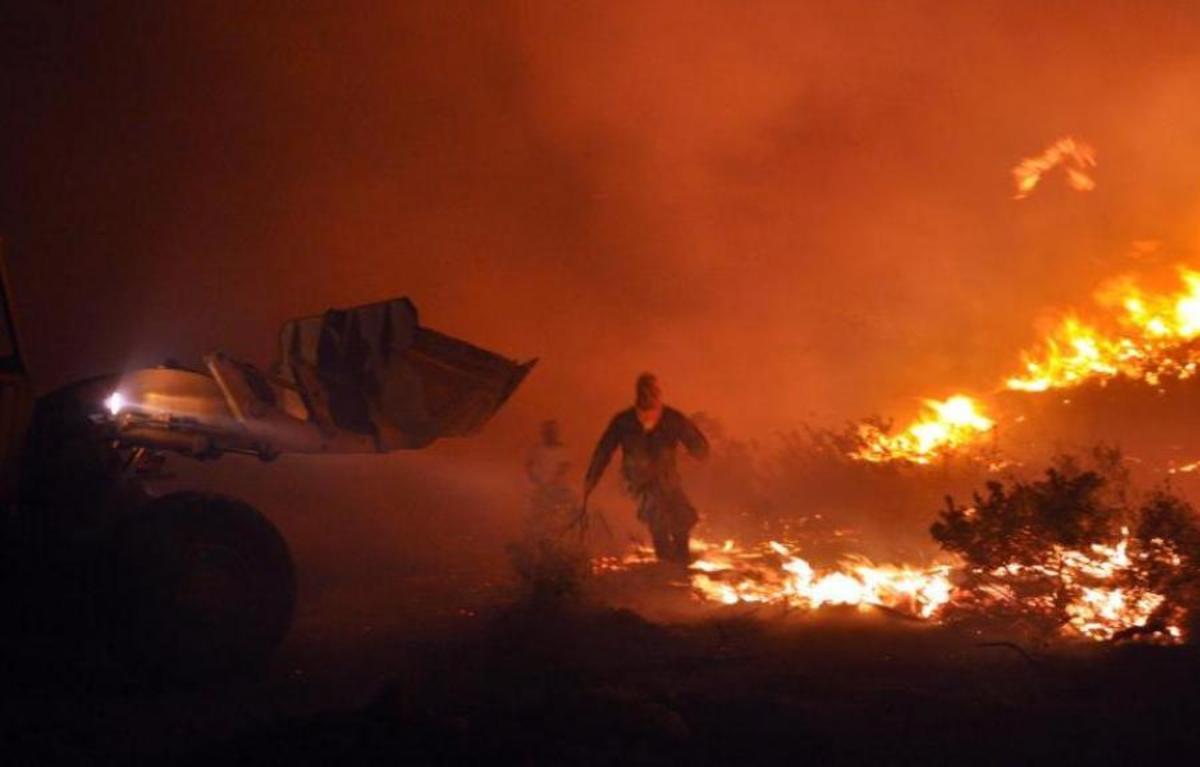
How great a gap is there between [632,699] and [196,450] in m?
2.78

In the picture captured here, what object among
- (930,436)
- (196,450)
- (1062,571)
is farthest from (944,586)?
(196,450)

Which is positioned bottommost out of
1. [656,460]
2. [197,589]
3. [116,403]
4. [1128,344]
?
[197,589]

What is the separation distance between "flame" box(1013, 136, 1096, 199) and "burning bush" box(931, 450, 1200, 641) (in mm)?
10808

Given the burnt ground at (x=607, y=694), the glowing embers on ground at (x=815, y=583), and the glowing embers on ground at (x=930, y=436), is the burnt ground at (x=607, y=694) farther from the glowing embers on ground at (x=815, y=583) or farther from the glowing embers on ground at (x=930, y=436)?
the glowing embers on ground at (x=930, y=436)

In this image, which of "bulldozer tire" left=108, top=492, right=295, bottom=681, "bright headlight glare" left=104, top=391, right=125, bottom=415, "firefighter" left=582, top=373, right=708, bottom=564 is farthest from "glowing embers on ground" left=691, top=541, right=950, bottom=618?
"bright headlight glare" left=104, top=391, right=125, bottom=415

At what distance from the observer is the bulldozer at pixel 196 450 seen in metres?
5.32

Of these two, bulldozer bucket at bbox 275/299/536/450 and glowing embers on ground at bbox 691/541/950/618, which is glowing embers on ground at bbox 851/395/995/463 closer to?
glowing embers on ground at bbox 691/541/950/618

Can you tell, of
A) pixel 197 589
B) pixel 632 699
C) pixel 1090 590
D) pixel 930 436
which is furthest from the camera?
pixel 930 436

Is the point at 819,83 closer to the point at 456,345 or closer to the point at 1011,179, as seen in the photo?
the point at 1011,179

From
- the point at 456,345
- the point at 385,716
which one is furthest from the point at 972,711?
the point at 456,345

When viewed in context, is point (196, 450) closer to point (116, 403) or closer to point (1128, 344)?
point (116, 403)

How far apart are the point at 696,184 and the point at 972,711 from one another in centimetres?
1301

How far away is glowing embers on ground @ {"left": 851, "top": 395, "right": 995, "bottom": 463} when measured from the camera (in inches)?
395

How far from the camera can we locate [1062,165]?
53.2 feet
